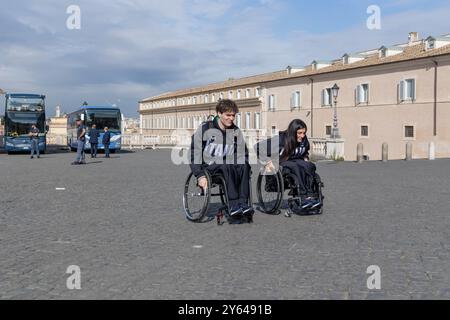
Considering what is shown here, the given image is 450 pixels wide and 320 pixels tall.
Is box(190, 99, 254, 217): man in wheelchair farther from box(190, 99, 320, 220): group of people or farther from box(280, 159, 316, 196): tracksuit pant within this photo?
box(280, 159, 316, 196): tracksuit pant

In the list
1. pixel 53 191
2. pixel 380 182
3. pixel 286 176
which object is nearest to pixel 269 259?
pixel 286 176

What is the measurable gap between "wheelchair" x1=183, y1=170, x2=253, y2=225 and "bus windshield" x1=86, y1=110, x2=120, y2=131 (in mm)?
25734

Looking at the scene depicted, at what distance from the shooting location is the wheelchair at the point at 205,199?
6.96 m

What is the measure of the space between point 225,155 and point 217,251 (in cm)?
196

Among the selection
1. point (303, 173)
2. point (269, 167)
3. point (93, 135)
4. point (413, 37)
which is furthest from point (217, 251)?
point (413, 37)

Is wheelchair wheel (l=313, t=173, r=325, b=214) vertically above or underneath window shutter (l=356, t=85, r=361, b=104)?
underneath

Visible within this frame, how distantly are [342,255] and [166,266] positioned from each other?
1738 mm

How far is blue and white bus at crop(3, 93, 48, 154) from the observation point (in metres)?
29.6

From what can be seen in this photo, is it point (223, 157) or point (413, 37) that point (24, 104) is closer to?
point (223, 157)

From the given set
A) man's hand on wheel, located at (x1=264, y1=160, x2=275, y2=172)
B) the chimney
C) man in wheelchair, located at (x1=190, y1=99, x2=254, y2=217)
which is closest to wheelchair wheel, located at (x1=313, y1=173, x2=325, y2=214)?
man's hand on wheel, located at (x1=264, y1=160, x2=275, y2=172)

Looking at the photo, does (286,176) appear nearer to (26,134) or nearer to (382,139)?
(26,134)

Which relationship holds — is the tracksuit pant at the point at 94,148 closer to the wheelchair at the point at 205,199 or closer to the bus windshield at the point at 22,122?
the bus windshield at the point at 22,122

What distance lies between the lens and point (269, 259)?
5.01 m

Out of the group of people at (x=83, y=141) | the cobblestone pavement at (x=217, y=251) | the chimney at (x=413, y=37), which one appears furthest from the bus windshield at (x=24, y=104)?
the chimney at (x=413, y=37)
